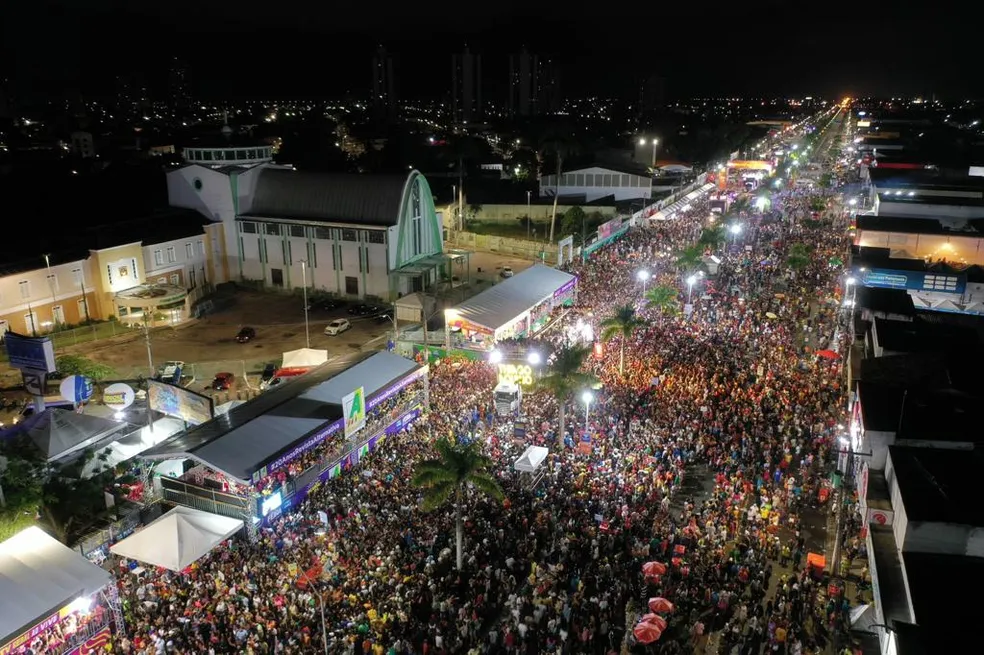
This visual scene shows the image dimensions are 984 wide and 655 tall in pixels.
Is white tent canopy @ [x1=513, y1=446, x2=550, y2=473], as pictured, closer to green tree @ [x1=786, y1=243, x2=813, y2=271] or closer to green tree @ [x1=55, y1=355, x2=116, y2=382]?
green tree @ [x1=55, y1=355, x2=116, y2=382]

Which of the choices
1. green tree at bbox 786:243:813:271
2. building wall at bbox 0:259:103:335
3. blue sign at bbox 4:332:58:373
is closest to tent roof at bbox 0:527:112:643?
blue sign at bbox 4:332:58:373

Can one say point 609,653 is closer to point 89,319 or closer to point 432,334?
point 432,334

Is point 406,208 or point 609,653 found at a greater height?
point 406,208

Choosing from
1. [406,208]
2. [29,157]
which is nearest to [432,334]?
[406,208]

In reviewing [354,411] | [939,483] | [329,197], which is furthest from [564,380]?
[329,197]

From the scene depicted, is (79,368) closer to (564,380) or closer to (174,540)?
(174,540)

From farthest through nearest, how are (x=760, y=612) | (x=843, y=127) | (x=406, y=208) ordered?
(x=843, y=127) < (x=406, y=208) < (x=760, y=612)

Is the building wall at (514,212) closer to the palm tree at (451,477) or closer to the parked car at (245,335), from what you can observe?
the parked car at (245,335)
